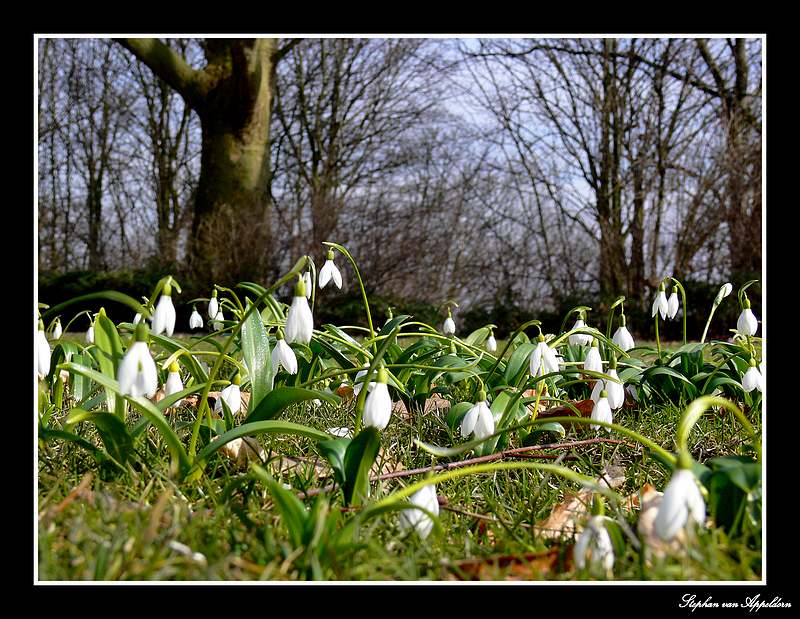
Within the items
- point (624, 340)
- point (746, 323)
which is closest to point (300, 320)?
point (746, 323)

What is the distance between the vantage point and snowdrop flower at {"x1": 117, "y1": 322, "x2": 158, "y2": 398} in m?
1.21

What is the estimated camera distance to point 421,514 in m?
1.24

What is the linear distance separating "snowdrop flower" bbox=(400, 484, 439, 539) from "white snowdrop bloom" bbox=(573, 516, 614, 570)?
0.24m

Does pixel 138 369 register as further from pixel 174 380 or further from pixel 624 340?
pixel 624 340

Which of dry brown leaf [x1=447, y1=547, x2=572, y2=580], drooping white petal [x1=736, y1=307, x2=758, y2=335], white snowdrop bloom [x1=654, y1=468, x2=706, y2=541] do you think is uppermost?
drooping white petal [x1=736, y1=307, x2=758, y2=335]

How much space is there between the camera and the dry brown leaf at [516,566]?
1.12m

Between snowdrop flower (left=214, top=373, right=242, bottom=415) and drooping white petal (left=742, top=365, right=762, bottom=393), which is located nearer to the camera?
snowdrop flower (left=214, top=373, right=242, bottom=415)

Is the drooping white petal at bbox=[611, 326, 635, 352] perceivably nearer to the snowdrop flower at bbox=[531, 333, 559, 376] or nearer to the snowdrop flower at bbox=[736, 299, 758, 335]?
the snowdrop flower at bbox=[736, 299, 758, 335]

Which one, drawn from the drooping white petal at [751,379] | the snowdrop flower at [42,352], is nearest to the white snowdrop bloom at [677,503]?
the drooping white petal at [751,379]

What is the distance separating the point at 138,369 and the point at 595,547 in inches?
30.2

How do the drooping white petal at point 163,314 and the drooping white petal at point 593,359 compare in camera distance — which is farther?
the drooping white petal at point 593,359

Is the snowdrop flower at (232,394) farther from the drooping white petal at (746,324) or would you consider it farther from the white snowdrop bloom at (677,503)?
the drooping white petal at (746,324)

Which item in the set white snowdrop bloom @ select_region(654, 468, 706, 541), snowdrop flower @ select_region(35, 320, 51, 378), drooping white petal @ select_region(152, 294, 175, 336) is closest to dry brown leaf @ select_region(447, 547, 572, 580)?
white snowdrop bloom @ select_region(654, 468, 706, 541)

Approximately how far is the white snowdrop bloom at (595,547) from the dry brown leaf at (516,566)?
40mm
